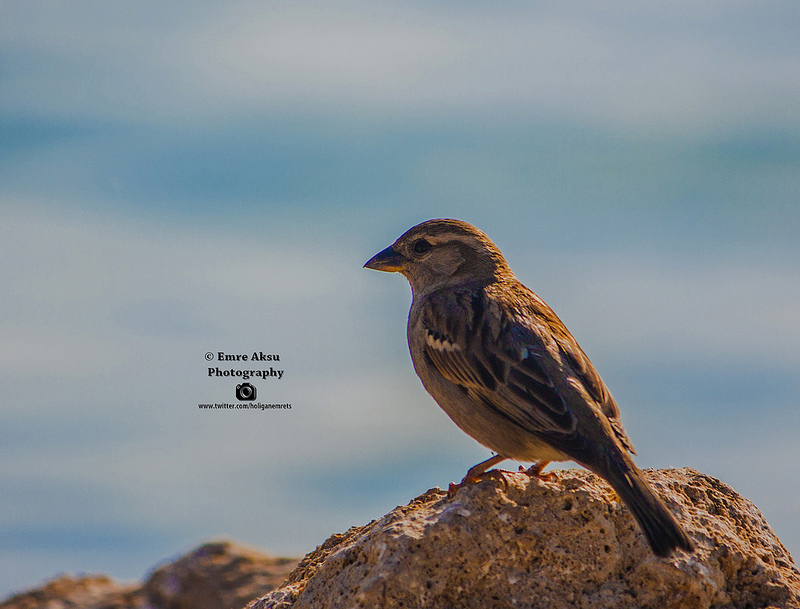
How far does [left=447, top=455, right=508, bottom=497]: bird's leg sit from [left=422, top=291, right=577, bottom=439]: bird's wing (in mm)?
306

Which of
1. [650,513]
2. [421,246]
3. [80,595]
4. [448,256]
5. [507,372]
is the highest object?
[421,246]

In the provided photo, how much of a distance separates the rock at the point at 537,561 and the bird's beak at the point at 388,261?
2.79m

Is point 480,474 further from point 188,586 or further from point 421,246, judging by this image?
point 188,586

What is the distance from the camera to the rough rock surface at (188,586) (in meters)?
8.62

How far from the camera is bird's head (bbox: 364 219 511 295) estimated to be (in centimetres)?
729

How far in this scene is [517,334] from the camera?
6137 mm

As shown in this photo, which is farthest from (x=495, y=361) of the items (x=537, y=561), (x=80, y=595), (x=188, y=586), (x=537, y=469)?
Answer: (x=80, y=595)

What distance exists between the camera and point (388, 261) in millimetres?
7637

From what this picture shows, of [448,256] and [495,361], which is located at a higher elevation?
[448,256]

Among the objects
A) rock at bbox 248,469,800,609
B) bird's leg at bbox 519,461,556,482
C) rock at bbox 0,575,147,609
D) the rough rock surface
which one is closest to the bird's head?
bird's leg at bbox 519,461,556,482

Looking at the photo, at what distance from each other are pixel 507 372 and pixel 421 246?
6.32 feet

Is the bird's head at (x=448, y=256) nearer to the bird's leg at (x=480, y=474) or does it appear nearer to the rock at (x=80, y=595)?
the bird's leg at (x=480, y=474)

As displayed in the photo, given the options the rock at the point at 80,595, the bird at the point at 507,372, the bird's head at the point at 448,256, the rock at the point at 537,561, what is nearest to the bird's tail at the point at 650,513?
the bird at the point at 507,372

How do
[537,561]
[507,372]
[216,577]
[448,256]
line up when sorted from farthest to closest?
[216,577]
[448,256]
[507,372]
[537,561]
